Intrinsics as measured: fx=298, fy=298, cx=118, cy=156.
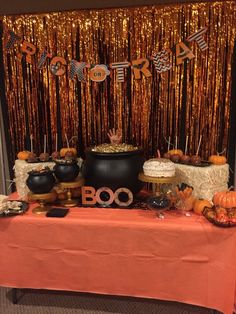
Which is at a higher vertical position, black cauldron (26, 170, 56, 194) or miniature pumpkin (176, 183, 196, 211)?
black cauldron (26, 170, 56, 194)

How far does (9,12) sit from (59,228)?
1.63 m

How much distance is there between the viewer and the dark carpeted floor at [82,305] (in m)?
1.84

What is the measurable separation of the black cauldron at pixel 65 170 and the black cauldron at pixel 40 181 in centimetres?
5

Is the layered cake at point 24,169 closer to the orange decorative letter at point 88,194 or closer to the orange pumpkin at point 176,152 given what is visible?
the orange decorative letter at point 88,194

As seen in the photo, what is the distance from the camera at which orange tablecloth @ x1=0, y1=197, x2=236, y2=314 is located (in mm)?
1572

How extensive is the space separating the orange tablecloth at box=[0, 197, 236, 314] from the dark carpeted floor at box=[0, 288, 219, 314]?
21 centimetres

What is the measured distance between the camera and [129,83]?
2.15 metres

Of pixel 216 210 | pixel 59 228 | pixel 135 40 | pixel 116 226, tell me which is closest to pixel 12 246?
pixel 59 228

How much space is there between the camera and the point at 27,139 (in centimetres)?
237

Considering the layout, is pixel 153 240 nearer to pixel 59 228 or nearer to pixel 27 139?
pixel 59 228

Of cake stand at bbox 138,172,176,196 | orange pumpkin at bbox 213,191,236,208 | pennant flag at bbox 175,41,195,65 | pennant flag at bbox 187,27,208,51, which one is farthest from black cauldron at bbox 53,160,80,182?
pennant flag at bbox 187,27,208,51

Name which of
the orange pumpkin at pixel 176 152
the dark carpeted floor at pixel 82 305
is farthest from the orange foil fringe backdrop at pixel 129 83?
the dark carpeted floor at pixel 82 305

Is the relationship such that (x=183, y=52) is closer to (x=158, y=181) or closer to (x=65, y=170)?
(x=158, y=181)

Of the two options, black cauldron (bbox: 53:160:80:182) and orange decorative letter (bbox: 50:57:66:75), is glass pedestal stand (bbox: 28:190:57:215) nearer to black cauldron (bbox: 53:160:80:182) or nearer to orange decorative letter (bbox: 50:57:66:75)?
black cauldron (bbox: 53:160:80:182)
